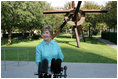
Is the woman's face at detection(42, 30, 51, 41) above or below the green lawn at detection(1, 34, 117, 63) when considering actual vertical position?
above

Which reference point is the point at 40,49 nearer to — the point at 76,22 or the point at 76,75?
the point at 76,75

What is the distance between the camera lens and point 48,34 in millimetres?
3084

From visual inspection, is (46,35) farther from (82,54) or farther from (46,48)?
(82,54)

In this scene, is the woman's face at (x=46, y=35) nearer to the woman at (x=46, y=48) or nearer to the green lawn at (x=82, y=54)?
the woman at (x=46, y=48)

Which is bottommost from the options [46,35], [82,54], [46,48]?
[82,54]

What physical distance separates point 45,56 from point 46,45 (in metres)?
0.17

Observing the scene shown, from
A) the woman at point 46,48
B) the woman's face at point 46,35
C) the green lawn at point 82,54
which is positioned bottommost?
the green lawn at point 82,54

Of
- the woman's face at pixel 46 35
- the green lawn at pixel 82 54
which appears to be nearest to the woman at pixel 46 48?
the woman's face at pixel 46 35

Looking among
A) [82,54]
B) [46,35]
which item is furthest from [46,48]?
[82,54]

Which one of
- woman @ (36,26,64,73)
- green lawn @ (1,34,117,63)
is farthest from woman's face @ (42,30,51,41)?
green lawn @ (1,34,117,63)

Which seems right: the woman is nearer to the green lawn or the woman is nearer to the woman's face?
the woman's face

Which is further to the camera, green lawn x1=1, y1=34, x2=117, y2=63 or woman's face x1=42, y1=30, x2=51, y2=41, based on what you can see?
green lawn x1=1, y1=34, x2=117, y2=63

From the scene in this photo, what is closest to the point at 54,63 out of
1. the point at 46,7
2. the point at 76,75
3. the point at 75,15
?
the point at 76,75

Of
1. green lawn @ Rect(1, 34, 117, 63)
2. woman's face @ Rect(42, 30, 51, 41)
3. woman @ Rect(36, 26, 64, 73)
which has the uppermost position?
woman's face @ Rect(42, 30, 51, 41)
